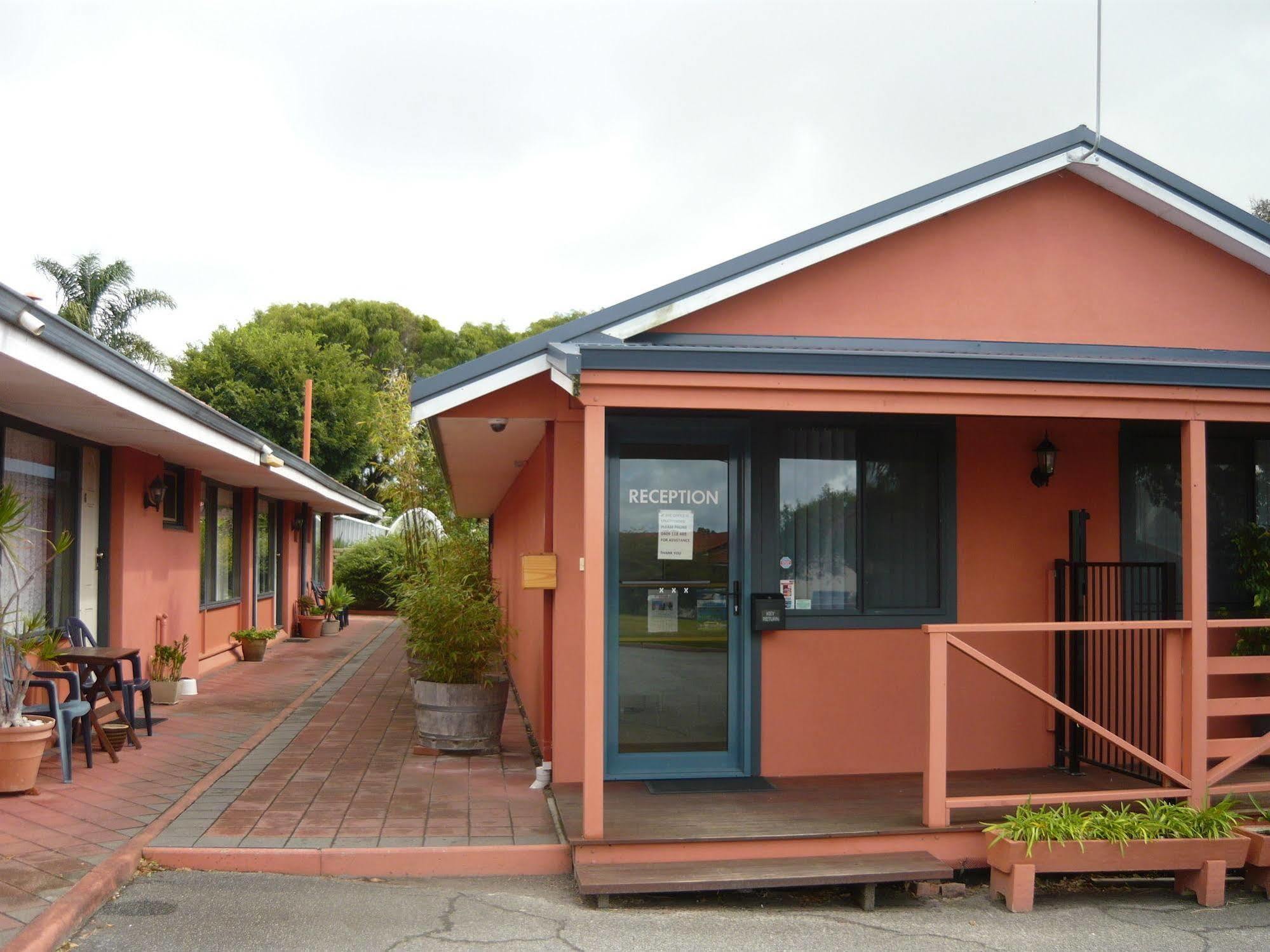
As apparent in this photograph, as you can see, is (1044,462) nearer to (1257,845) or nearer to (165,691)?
(1257,845)

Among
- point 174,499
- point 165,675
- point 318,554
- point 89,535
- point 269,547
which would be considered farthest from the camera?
point 318,554

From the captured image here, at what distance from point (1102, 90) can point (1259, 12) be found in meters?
4.79

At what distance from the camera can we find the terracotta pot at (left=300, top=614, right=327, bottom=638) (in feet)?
61.9

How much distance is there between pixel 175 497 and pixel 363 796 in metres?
6.54

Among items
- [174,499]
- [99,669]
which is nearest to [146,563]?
[174,499]

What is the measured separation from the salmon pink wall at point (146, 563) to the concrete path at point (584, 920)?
5179 mm

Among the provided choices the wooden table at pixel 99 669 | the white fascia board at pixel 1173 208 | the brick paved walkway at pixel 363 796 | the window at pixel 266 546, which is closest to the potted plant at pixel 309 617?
the window at pixel 266 546

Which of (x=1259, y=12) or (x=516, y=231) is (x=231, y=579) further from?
(x=516, y=231)

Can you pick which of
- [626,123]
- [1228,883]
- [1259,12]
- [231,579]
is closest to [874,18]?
[1259,12]

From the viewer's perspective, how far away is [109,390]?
20.8 ft

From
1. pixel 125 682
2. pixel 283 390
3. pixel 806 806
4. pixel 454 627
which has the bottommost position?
pixel 806 806

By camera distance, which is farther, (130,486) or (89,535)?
(130,486)

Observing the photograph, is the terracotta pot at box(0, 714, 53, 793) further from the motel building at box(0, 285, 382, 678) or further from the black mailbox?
the black mailbox

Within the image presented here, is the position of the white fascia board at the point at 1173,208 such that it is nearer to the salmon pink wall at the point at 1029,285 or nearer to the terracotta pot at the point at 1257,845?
the salmon pink wall at the point at 1029,285
